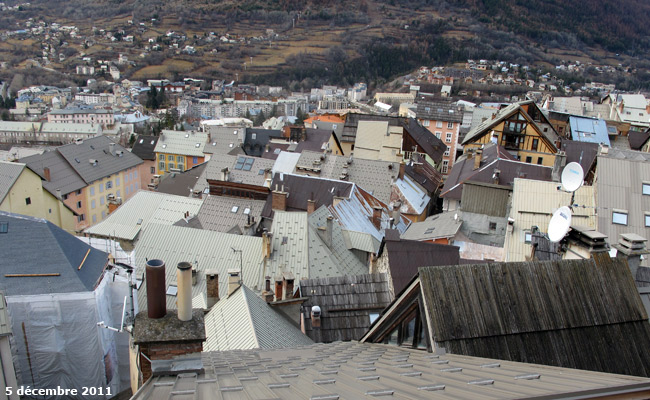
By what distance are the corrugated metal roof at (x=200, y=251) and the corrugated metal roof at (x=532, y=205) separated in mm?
13260

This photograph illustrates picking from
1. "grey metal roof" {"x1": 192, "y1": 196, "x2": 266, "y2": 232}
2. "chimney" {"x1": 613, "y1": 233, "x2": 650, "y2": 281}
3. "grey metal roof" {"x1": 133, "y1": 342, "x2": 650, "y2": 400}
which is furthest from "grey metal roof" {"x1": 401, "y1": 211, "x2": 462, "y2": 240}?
"grey metal roof" {"x1": 133, "y1": 342, "x2": 650, "y2": 400}

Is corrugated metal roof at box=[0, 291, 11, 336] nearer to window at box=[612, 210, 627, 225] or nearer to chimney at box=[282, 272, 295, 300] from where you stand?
chimney at box=[282, 272, 295, 300]

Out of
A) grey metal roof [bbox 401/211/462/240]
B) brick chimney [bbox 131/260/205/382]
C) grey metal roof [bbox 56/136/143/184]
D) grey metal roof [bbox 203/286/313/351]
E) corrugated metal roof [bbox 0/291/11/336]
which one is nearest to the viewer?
brick chimney [bbox 131/260/205/382]

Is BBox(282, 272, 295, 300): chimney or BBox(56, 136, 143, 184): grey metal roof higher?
BBox(56, 136, 143, 184): grey metal roof

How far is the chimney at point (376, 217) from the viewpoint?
33.1 m

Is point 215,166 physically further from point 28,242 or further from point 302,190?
point 28,242

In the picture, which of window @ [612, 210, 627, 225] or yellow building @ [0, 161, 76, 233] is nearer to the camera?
window @ [612, 210, 627, 225]

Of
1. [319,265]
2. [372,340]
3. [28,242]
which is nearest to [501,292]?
[372,340]

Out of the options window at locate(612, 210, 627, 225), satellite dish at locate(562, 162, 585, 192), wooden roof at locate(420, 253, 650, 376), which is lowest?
window at locate(612, 210, 627, 225)

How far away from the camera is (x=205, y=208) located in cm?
3284

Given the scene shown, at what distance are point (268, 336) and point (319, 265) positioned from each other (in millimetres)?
8786

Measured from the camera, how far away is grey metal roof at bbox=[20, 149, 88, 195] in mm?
42875

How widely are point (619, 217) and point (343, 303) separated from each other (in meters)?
14.5

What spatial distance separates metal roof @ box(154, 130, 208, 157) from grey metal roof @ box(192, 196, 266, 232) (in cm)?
3137
